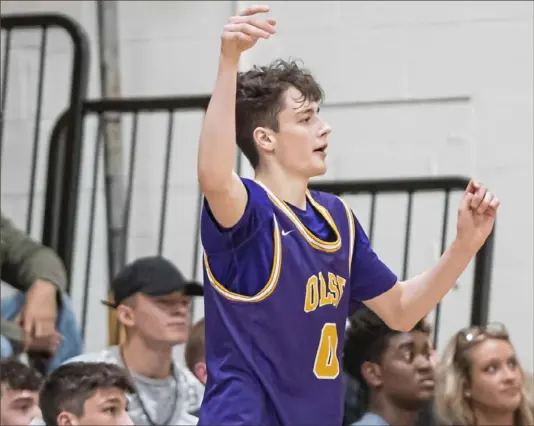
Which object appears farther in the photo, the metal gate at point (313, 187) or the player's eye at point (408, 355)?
the metal gate at point (313, 187)


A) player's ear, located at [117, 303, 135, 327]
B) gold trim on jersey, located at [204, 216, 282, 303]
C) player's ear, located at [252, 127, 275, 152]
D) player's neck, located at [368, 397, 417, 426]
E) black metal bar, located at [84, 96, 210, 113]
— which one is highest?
black metal bar, located at [84, 96, 210, 113]

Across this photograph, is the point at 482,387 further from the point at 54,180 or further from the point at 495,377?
the point at 54,180

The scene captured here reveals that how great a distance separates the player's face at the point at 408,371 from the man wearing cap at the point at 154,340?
1.64ft

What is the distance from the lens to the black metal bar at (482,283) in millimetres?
3971

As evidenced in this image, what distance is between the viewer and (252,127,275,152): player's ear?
7.39 feet

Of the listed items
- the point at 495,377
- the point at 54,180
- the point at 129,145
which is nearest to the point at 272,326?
the point at 495,377

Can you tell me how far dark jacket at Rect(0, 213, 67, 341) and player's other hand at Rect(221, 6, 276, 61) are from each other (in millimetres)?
1672

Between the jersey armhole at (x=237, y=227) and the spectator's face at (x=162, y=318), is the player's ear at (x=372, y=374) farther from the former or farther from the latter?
the jersey armhole at (x=237, y=227)

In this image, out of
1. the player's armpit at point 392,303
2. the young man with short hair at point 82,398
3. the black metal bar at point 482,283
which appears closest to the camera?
the player's armpit at point 392,303

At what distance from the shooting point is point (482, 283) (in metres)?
3.97

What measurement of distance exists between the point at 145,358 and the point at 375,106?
1.31 metres

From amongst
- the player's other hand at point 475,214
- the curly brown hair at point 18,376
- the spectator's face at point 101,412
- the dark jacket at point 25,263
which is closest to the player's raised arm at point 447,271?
the player's other hand at point 475,214

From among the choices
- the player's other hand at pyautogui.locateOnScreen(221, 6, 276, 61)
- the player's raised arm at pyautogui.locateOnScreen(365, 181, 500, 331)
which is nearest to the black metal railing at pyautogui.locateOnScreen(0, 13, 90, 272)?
the player's raised arm at pyautogui.locateOnScreen(365, 181, 500, 331)

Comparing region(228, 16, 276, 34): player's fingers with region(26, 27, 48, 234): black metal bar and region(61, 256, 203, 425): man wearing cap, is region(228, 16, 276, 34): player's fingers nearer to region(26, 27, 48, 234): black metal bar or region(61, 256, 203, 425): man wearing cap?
region(61, 256, 203, 425): man wearing cap
